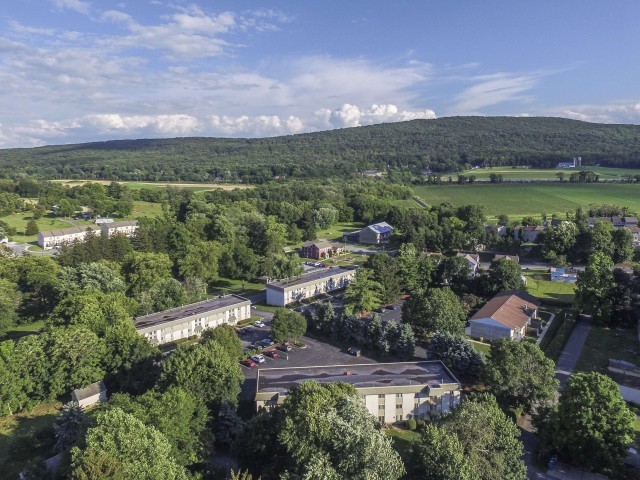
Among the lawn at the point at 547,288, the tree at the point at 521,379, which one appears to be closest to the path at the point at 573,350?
the tree at the point at 521,379

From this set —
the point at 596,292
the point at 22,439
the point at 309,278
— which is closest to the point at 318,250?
the point at 309,278

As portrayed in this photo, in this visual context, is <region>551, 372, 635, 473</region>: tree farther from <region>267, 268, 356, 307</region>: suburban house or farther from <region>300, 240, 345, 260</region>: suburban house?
<region>300, 240, 345, 260</region>: suburban house

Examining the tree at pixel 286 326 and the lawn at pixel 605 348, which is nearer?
the lawn at pixel 605 348

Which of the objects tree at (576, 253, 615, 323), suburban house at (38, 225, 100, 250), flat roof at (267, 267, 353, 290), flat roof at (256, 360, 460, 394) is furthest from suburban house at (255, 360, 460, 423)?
suburban house at (38, 225, 100, 250)

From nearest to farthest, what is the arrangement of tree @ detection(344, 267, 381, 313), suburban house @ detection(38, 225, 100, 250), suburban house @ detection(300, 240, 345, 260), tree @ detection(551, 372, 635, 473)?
1. tree @ detection(551, 372, 635, 473)
2. tree @ detection(344, 267, 381, 313)
3. suburban house @ detection(300, 240, 345, 260)
4. suburban house @ detection(38, 225, 100, 250)

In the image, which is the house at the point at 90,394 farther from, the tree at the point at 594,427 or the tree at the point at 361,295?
the tree at the point at 594,427

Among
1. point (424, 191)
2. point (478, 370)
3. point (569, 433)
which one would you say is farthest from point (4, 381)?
point (424, 191)
